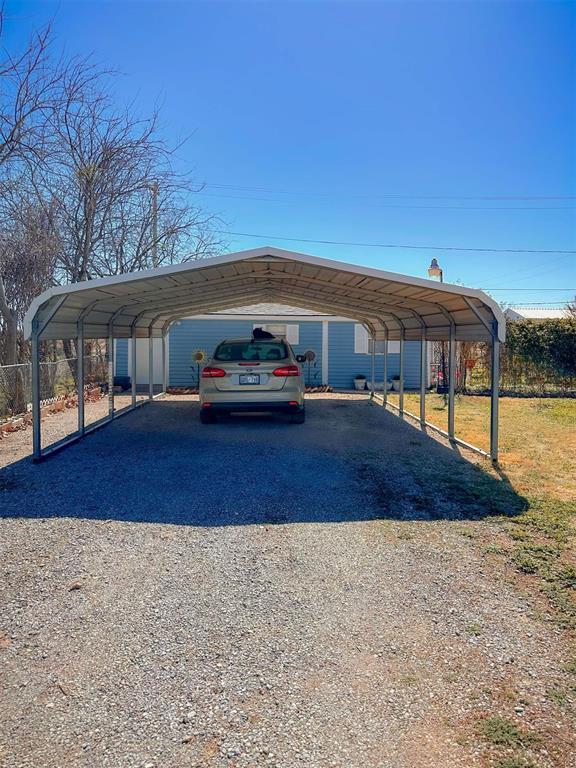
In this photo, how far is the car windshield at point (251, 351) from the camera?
31.2 ft

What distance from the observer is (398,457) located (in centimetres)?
749

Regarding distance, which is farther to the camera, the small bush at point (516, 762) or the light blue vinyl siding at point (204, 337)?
the light blue vinyl siding at point (204, 337)

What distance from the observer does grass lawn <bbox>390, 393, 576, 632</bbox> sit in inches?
142

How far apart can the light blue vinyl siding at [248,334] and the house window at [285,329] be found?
0.14 metres

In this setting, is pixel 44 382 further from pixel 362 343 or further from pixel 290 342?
pixel 362 343

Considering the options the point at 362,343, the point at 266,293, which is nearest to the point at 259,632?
the point at 266,293

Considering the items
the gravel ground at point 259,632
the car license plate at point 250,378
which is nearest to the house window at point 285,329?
the car license plate at point 250,378

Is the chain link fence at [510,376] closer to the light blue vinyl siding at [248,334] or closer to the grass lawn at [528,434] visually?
the grass lawn at [528,434]

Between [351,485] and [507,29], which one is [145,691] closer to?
[351,485]

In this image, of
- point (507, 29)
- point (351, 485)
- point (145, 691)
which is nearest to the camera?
point (145, 691)

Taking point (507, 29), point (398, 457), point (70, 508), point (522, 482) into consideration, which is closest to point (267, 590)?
point (70, 508)

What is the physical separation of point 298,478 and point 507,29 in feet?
24.7

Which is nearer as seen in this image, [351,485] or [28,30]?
[351,485]

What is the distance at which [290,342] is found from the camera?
18.3 m
